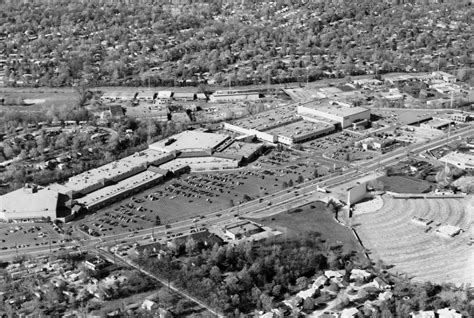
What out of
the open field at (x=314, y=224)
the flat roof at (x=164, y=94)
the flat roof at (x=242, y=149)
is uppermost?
the flat roof at (x=164, y=94)

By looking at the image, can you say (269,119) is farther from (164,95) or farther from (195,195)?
(195,195)

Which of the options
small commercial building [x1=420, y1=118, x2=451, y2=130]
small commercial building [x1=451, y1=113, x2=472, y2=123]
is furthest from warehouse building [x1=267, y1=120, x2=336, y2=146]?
small commercial building [x1=451, y1=113, x2=472, y2=123]

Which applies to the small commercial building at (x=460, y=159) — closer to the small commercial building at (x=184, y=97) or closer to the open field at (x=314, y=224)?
the open field at (x=314, y=224)

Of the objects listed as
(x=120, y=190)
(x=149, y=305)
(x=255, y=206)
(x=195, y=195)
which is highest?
(x=120, y=190)

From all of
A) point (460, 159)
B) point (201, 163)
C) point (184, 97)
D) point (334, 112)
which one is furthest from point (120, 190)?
point (184, 97)

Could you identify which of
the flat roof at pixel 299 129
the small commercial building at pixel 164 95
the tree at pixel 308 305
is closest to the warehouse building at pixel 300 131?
the flat roof at pixel 299 129

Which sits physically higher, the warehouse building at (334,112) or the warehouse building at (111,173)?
the warehouse building at (334,112)
